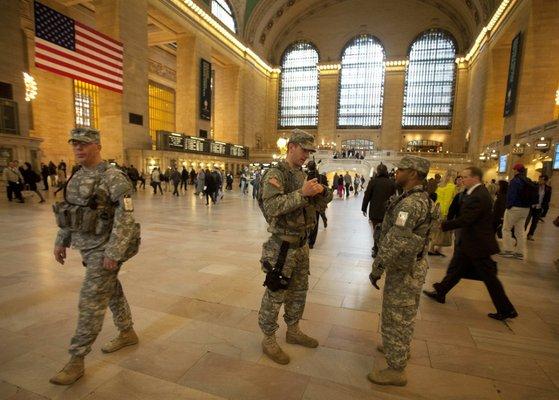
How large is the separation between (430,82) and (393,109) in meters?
5.69

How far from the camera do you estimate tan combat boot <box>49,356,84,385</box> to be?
2070mm

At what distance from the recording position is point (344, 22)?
4094 centimetres

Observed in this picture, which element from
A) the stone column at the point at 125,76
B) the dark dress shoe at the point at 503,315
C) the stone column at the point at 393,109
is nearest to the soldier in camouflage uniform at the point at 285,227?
the dark dress shoe at the point at 503,315

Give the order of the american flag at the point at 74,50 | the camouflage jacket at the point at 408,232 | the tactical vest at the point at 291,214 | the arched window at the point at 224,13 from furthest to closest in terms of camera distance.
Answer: the arched window at the point at 224,13
the american flag at the point at 74,50
the tactical vest at the point at 291,214
the camouflage jacket at the point at 408,232

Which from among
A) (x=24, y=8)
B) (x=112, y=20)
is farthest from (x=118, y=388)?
(x=24, y=8)

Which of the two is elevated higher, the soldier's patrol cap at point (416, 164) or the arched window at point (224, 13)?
the arched window at point (224, 13)

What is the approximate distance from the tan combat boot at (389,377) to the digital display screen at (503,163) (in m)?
23.1

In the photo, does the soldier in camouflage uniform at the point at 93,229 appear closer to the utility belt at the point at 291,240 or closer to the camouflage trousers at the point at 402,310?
the utility belt at the point at 291,240

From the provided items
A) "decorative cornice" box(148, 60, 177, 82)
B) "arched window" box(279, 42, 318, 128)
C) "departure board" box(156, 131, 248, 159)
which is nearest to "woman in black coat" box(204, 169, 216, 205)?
"departure board" box(156, 131, 248, 159)

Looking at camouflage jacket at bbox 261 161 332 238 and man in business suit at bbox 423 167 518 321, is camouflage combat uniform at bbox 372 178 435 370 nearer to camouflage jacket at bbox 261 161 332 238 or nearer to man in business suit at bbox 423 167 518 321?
camouflage jacket at bbox 261 161 332 238

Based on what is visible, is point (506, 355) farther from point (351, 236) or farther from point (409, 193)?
point (351, 236)

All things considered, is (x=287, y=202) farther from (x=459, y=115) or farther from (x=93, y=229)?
(x=459, y=115)

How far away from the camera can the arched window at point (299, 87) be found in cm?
4402

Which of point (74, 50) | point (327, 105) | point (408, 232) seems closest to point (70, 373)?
point (408, 232)
